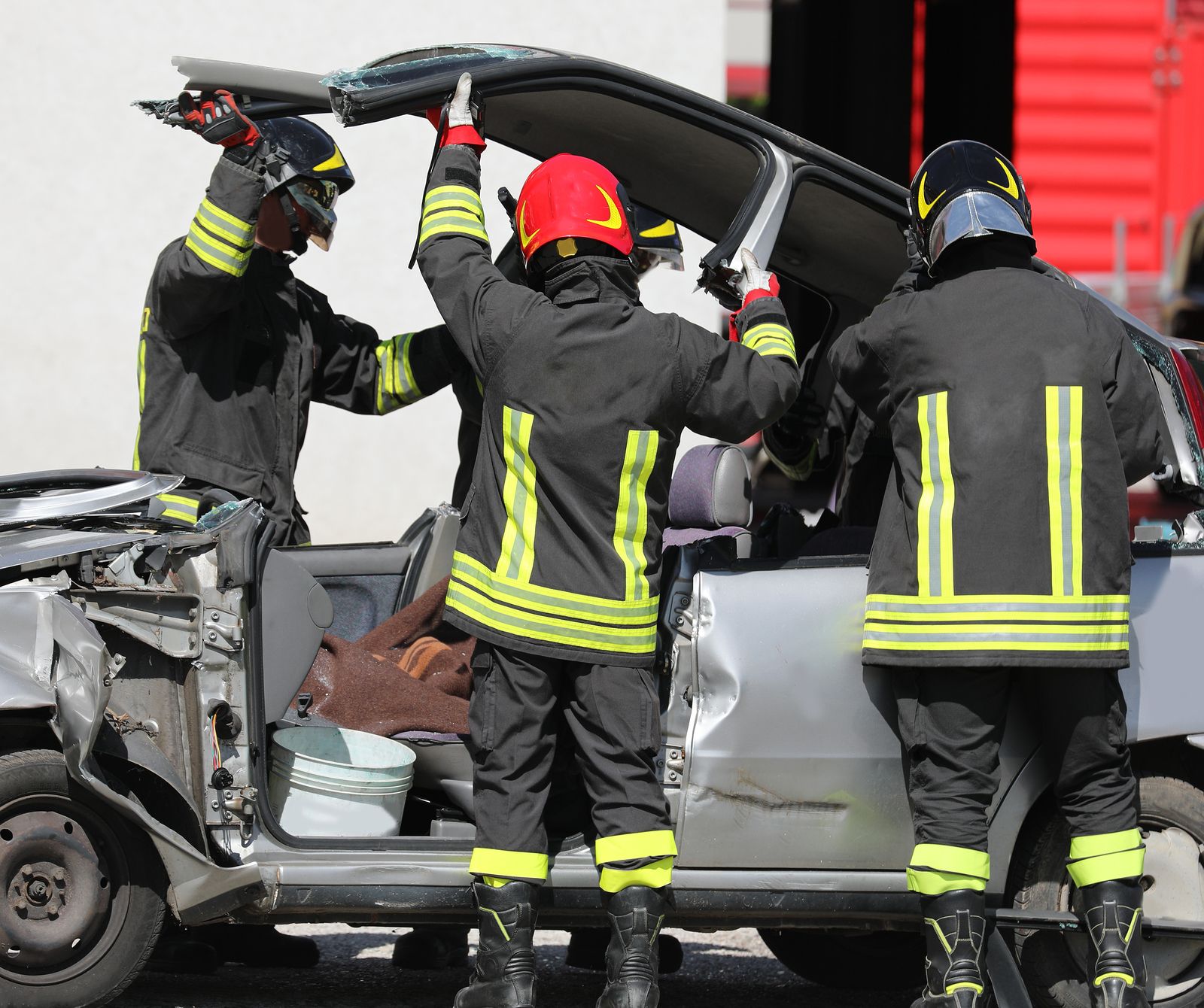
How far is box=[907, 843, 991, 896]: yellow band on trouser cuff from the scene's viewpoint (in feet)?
10.3

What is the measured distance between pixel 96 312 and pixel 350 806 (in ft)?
15.4

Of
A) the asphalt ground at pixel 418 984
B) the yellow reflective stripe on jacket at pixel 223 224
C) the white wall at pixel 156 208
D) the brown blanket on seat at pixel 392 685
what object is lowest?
the asphalt ground at pixel 418 984

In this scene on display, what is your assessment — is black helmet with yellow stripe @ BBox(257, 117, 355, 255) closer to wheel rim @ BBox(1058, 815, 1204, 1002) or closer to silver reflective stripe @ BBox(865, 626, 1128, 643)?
silver reflective stripe @ BBox(865, 626, 1128, 643)

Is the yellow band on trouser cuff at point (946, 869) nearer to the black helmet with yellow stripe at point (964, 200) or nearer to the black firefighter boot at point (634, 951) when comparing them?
the black firefighter boot at point (634, 951)

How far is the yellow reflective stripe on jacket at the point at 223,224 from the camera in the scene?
3672mm

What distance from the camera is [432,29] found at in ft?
24.4

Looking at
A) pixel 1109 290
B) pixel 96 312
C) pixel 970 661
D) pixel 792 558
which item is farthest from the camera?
pixel 1109 290

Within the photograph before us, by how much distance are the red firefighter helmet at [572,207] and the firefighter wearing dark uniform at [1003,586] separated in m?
0.65

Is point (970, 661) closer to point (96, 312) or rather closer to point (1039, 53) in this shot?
point (96, 312)

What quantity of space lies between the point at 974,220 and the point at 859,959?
192 centimetres

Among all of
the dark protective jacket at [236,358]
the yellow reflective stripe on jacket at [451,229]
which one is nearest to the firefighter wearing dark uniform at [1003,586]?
the yellow reflective stripe on jacket at [451,229]

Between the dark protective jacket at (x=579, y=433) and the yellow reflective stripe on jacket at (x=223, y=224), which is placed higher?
the yellow reflective stripe on jacket at (x=223, y=224)

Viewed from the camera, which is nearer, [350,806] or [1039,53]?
[350,806]

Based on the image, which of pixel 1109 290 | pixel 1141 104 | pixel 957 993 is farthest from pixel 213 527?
pixel 1141 104
